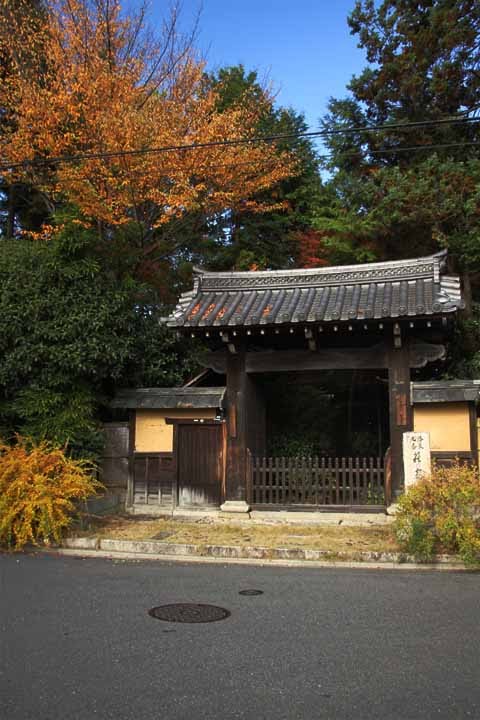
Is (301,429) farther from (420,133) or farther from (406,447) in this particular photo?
(420,133)

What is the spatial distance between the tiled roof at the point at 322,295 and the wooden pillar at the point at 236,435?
48.5 inches

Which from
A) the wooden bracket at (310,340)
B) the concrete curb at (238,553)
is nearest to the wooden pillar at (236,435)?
the wooden bracket at (310,340)

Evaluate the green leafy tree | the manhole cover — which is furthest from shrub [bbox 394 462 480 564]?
the green leafy tree

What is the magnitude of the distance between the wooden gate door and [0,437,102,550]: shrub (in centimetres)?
313

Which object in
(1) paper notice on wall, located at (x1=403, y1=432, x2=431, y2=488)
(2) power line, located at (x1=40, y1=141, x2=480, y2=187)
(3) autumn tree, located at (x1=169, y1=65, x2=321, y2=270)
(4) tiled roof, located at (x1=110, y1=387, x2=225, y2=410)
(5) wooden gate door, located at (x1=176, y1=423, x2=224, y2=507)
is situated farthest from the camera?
(3) autumn tree, located at (x1=169, y1=65, x2=321, y2=270)

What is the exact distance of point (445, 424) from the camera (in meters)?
12.3

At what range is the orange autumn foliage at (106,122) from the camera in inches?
622

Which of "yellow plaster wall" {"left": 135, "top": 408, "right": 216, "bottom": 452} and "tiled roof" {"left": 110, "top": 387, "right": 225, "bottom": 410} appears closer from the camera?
"tiled roof" {"left": 110, "top": 387, "right": 225, "bottom": 410}

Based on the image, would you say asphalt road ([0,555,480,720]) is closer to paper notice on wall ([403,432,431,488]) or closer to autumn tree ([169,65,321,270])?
paper notice on wall ([403,432,431,488])

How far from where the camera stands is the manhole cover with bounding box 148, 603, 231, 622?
246 inches

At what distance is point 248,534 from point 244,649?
595 cm

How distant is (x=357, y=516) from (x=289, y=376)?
4677 millimetres

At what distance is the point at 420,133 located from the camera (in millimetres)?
17375

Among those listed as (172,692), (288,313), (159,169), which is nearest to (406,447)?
(288,313)
